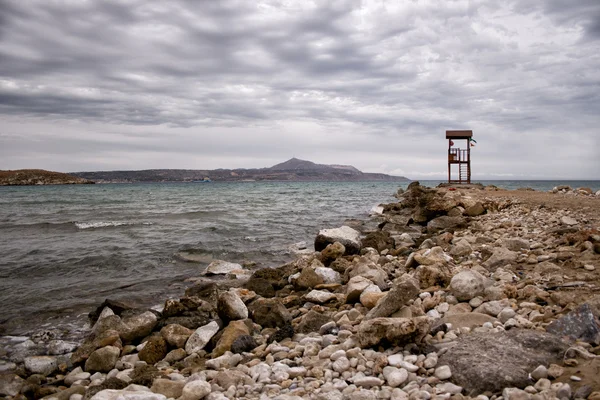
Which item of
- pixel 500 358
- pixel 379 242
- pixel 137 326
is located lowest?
pixel 137 326

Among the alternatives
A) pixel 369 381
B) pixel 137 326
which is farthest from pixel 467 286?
pixel 137 326

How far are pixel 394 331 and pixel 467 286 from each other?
1.77 metres

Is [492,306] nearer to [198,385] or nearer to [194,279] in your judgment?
[198,385]

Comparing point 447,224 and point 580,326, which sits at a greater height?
point 580,326

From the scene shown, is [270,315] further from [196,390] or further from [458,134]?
[458,134]

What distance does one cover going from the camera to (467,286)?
203 inches

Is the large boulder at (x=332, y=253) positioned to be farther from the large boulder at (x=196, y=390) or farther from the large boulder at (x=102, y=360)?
the large boulder at (x=196, y=390)

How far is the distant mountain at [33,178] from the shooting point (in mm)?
103812

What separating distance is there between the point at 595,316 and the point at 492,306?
40.6 inches

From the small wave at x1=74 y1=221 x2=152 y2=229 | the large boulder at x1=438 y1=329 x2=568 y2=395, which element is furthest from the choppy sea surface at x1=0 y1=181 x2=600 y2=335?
the large boulder at x1=438 y1=329 x2=568 y2=395

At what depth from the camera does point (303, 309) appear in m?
6.40

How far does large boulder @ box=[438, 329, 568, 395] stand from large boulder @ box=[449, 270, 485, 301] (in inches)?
55.4

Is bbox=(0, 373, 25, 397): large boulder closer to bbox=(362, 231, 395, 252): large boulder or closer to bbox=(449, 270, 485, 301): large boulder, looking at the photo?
bbox=(449, 270, 485, 301): large boulder

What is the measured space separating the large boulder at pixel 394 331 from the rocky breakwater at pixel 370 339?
1cm
